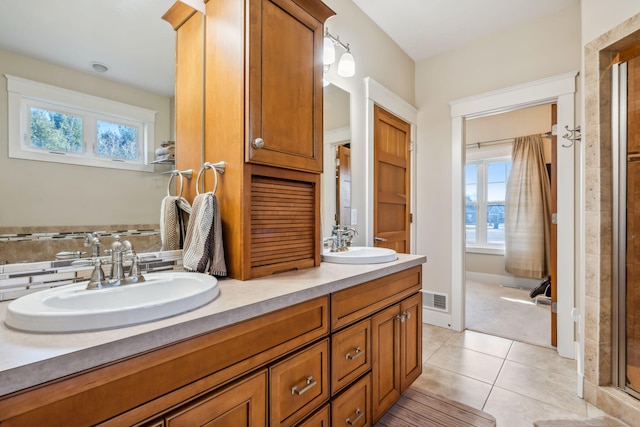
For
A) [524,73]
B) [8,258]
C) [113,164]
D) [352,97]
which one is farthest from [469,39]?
[8,258]

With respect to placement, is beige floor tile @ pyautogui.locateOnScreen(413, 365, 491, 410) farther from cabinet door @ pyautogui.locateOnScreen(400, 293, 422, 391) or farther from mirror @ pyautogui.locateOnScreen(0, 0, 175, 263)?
mirror @ pyautogui.locateOnScreen(0, 0, 175, 263)

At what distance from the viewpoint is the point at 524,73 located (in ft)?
8.41

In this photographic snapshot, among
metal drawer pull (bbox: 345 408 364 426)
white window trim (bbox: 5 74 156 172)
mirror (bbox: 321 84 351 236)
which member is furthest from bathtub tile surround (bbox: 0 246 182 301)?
mirror (bbox: 321 84 351 236)

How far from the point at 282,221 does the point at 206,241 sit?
33 centimetres

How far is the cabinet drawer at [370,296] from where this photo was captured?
1.22 m

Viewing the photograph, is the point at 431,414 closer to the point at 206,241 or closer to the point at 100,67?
the point at 206,241

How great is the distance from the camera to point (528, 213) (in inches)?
167

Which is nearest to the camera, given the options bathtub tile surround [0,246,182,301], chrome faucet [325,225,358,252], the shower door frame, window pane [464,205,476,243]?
bathtub tile surround [0,246,182,301]

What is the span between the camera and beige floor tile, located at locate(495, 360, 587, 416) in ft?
5.89

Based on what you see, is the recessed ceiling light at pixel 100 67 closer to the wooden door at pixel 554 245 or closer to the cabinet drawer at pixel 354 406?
the cabinet drawer at pixel 354 406

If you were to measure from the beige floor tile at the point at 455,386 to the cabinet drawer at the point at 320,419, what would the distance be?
102 cm

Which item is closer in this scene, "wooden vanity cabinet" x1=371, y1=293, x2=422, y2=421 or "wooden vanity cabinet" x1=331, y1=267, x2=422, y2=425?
"wooden vanity cabinet" x1=331, y1=267, x2=422, y2=425

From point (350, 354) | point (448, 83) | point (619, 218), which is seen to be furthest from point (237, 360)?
point (448, 83)

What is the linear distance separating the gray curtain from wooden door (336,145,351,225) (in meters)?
3.31
